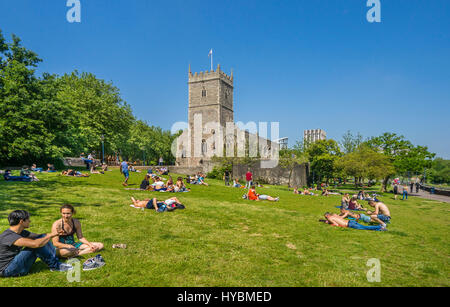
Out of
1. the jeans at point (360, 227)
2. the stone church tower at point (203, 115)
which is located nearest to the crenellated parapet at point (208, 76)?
the stone church tower at point (203, 115)

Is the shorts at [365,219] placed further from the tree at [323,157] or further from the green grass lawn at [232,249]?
the tree at [323,157]

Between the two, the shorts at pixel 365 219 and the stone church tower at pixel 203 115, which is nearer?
the shorts at pixel 365 219

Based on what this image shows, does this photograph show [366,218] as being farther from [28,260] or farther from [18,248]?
[18,248]

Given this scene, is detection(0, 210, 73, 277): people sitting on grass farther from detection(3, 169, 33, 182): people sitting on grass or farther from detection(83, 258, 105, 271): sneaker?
detection(3, 169, 33, 182): people sitting on grass

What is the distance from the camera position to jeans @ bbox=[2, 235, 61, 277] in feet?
16.1

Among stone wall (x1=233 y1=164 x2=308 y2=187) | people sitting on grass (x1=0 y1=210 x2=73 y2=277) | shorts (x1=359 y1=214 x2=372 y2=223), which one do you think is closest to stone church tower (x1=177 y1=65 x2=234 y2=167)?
stone wall (x1=233 y1=164 x2=308 y2=187)

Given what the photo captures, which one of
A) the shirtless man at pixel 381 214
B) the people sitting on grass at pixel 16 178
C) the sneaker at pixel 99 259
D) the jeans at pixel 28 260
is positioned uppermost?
the people sitting on grass at pixel 16 178

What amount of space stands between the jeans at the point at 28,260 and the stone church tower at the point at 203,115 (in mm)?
51133

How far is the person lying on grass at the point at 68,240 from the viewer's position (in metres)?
5.89

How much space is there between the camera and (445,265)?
658 centimetres

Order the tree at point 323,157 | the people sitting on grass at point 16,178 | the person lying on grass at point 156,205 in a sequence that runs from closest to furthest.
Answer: the person lying on grass at point 156,205
the people sitting on grass at point 16,178
the tree at point 323,157

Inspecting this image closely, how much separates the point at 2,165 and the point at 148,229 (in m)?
23.3
